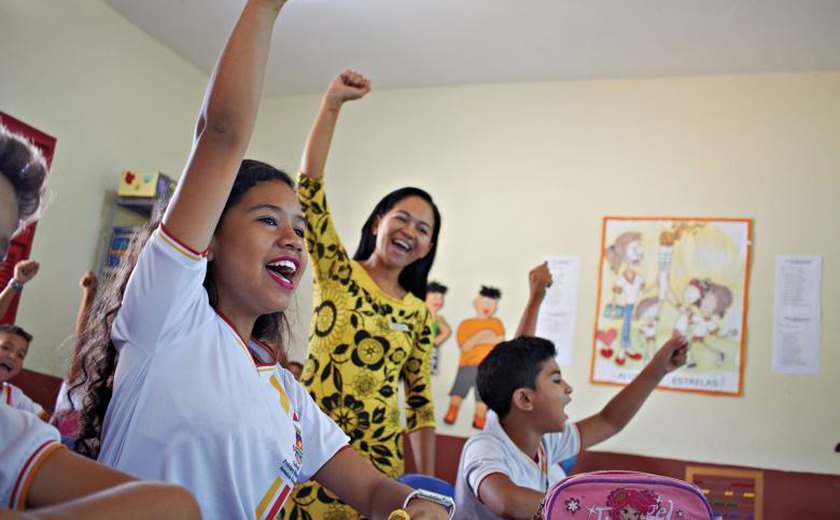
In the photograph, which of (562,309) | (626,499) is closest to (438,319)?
(562,309)

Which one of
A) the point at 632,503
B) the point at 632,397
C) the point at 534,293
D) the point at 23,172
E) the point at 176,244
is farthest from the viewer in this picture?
the point at 534,293

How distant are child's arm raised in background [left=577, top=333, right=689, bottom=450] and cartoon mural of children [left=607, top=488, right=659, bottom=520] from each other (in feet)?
3.93

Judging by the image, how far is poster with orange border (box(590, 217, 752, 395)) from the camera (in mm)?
3879

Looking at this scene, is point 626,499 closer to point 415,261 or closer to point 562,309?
point 415,261

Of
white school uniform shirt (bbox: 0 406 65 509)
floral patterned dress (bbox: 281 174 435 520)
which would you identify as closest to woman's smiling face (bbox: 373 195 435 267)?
floral patterned dress (bbox: 281 174 435 520)

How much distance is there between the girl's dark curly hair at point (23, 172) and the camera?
81 centimetres

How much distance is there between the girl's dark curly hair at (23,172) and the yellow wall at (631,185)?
11.4 ft

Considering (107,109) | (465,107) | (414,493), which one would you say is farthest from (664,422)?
(107,109)

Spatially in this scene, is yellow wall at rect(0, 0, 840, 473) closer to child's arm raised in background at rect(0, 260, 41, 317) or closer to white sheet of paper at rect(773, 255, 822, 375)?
white sheet of paper at rect(773, 255, 822, 375)

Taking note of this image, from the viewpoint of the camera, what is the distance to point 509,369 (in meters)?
2.34

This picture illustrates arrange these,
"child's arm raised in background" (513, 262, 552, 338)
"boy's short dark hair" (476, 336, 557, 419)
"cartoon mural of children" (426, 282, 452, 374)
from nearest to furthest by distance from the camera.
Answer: "boy's short dark hair" (476, 336, 557, 419)
"child's arm raised in background" (513, 262, 552, 338)
"cartoon mural of children" (426, 282, 452, 374)

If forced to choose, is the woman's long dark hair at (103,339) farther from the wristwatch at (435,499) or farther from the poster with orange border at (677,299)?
the poster with orange border at (677,299)

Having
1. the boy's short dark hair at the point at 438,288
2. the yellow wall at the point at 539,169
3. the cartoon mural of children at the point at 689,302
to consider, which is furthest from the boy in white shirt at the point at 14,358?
the cartoon mural of children at the point at 689,302

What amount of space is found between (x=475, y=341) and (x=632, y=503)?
307cm
